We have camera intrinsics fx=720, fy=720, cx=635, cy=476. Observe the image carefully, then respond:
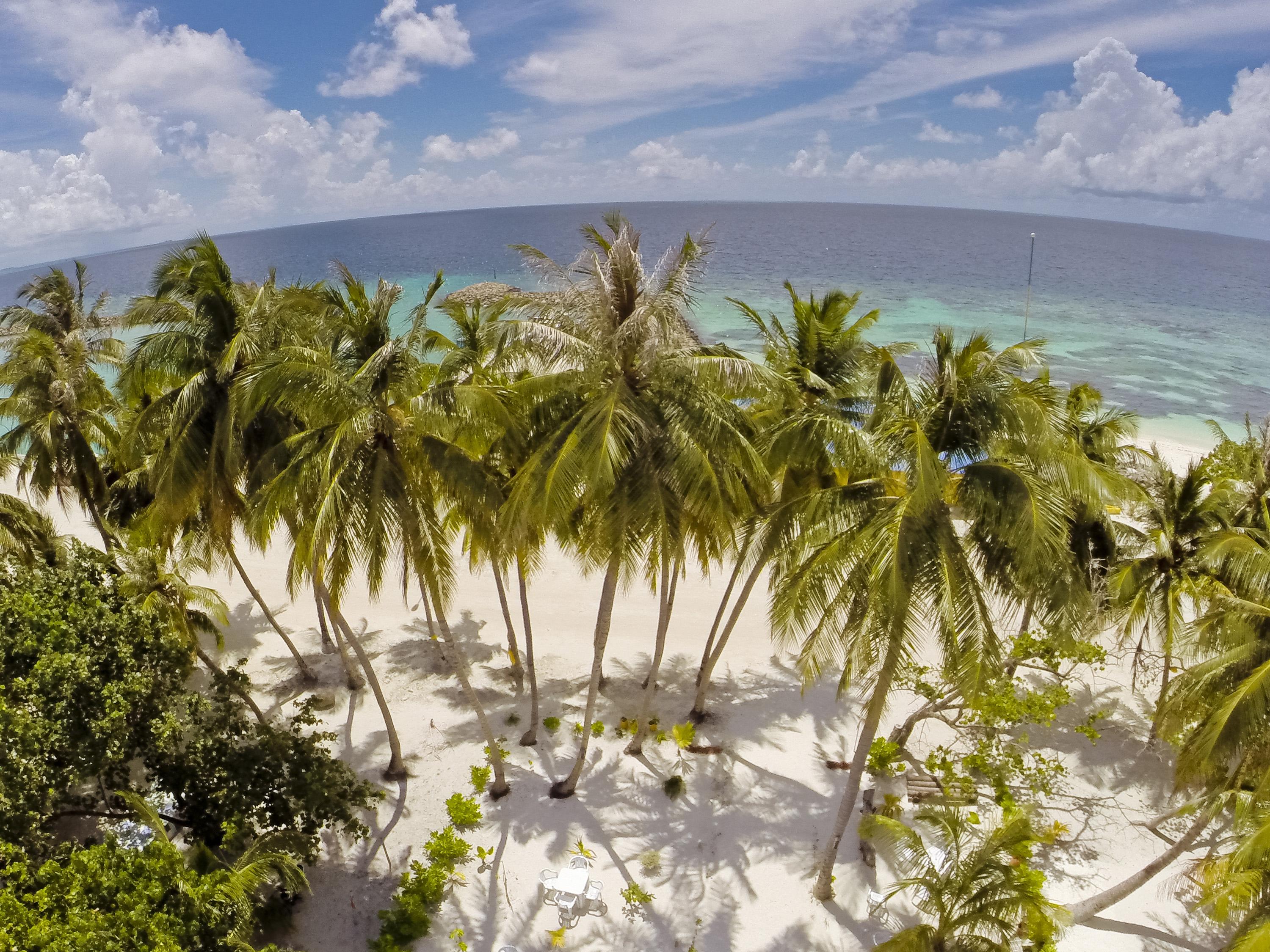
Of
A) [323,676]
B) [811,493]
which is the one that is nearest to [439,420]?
[811,493]

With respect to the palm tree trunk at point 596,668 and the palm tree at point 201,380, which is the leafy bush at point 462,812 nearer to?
the palm tree trunk at point 596,668

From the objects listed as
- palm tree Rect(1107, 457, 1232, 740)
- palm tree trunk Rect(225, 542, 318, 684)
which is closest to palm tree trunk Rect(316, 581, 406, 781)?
palm tree trunk Rect(225, 542, 318, 684)

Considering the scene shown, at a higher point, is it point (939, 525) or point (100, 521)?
point (939, 525)

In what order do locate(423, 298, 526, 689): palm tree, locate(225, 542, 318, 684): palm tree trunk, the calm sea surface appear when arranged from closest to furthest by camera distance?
locate(423, 298, 526, 689): palm tree < locate(225, 542, 318, 684): palm tree trunk < the calm sea surface

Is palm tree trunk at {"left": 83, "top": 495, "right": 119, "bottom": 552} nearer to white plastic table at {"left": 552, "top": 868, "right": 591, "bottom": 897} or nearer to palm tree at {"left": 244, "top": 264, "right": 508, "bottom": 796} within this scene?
palm tree at {"left": 244, "top": 264, "right": 508, "bottom": 796}

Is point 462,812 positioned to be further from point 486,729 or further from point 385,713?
point 385,713

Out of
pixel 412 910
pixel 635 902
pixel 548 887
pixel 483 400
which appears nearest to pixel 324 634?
pixel 412 910

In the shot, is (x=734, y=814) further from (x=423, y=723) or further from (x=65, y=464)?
(x=65, y=464)
